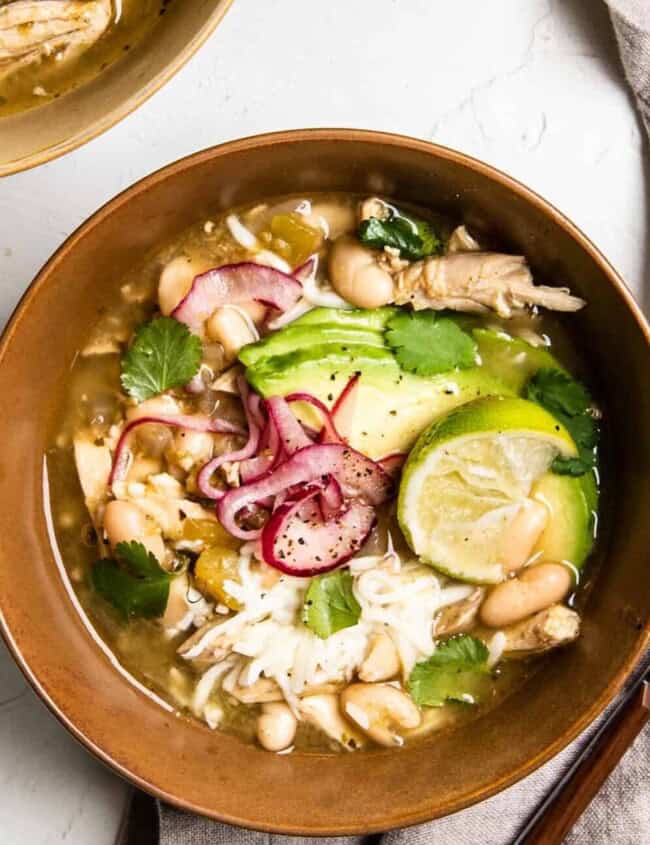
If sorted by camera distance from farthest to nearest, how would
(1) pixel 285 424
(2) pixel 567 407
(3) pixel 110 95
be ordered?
(2) pixel 567 407, (1) pixel 285 424, (3) pixel 110 95

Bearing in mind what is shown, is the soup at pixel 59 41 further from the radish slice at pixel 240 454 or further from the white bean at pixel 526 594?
the white bean at pixel 526 594

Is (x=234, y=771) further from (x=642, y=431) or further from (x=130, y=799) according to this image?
(x=642, y=431)

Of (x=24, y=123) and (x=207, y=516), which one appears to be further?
(x=207, y=516)

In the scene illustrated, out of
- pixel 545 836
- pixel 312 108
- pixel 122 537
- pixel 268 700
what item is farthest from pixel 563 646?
pixel 312 108

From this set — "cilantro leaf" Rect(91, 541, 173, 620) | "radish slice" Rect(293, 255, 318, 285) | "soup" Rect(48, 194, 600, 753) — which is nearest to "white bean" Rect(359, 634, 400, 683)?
"soup" Rect(48, 194, 600, 753)

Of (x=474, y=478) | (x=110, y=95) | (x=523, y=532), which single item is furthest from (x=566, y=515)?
(x=110, y=95)

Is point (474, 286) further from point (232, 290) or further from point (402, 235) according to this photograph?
point (232, 290)

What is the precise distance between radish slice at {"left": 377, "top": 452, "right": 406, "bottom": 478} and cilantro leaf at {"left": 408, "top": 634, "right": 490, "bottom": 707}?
396mm

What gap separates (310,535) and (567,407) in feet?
2.07

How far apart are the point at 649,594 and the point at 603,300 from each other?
0.63 meters

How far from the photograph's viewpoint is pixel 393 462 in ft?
8.41

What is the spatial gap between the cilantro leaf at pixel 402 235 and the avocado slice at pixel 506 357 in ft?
0.72

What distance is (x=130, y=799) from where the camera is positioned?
2758mm

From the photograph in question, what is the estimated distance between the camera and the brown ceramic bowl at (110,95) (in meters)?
2.08
